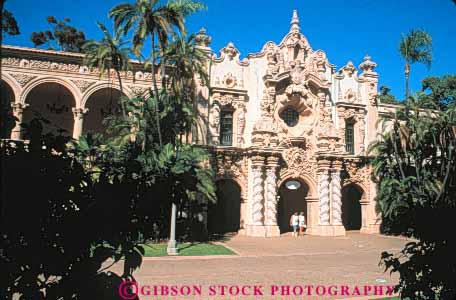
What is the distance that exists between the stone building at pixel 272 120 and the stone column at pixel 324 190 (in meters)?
0.07

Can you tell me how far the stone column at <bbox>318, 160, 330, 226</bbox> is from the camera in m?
26.5

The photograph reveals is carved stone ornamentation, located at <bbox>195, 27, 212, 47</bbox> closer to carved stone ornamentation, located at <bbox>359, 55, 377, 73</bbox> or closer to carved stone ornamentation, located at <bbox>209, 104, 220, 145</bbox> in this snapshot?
carved stone ornamentation, located at <bbox>209, 104, 220, 145</bbox>

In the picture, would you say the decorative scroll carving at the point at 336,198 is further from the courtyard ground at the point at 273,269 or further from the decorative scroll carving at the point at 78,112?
the decorative scroll carving at the point at 78,112

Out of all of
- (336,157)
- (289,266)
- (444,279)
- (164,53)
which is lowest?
(289,266)

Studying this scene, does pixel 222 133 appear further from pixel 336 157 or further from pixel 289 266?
pixel 289 266

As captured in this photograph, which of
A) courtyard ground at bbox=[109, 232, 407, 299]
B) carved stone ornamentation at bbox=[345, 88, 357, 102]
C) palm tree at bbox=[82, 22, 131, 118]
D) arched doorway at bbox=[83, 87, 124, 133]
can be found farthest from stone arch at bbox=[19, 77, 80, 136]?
carved stone ornamentation at bbox=[345, 88, 357, 102]

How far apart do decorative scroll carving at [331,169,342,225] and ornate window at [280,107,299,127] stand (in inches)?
179

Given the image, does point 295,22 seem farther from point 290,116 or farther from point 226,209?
point 226,209

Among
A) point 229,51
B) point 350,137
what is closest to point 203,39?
point 229,51

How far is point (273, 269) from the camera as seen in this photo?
13.0m

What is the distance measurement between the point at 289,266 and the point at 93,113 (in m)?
17.9

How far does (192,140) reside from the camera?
78.4 ft

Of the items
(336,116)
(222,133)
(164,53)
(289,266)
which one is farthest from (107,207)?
(336,116)

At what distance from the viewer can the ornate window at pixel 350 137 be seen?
2892 cm
